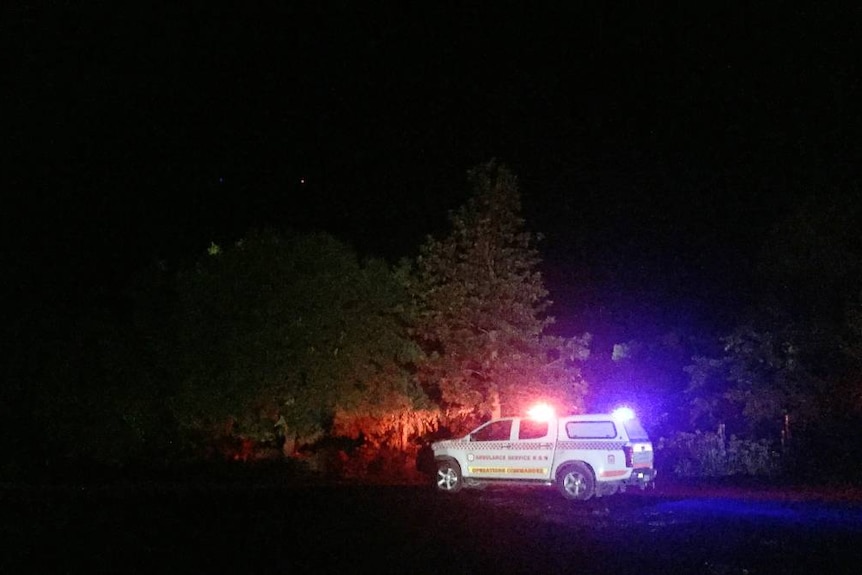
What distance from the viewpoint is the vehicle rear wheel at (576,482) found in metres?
18.3

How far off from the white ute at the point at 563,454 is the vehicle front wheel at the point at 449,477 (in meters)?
0.05

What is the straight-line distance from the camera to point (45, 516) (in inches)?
Answer: 658

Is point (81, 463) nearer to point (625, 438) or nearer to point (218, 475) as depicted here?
point (218, 475)

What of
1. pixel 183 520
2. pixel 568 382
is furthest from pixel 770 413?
pixel 183 520

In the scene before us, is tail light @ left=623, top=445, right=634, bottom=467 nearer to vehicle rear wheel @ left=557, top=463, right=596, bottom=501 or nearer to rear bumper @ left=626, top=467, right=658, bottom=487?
rear bumper @ left=626, top=467, right=658, bottom=487

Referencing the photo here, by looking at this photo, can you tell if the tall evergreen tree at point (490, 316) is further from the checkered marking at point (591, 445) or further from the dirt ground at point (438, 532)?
the checkered marking at point (591, 445)

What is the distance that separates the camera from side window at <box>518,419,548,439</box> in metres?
19.1

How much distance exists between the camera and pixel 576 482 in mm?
18547

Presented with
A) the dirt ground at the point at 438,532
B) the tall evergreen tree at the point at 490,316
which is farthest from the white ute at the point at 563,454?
the tall evergreen tree at the point at 490,316

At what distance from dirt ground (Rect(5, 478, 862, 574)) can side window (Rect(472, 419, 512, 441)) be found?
1232 mm

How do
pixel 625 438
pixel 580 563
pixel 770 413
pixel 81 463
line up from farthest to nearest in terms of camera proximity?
pixel 81 463
pixel 770 413
pixel 625 438
pixel 580 563

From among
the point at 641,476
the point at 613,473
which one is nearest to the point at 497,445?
the point at 613,473

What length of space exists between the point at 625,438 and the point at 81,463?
1828cm

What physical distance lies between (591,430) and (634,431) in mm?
884
